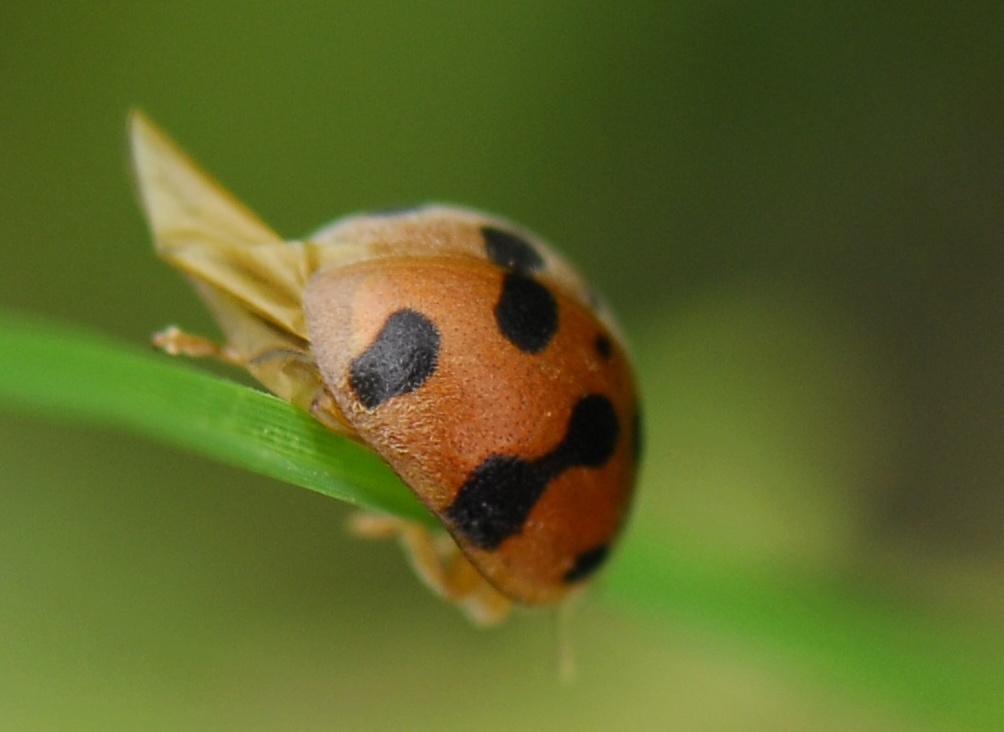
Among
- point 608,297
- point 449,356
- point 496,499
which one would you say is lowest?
point 608,297

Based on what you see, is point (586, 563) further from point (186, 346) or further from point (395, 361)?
point (186, 346)

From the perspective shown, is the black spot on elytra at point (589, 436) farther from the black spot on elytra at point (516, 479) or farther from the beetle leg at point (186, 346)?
the beetle leg at point (186, 346)

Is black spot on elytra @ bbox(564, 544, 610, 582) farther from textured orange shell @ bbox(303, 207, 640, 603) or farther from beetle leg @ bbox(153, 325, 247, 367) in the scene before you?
beetle leg @ bbox(153, 325, 247, 367)

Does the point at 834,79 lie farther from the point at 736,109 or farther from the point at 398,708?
the point at 398,708

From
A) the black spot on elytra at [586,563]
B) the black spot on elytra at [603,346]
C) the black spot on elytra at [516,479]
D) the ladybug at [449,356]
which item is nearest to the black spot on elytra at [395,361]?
the ladybug at [449,356]

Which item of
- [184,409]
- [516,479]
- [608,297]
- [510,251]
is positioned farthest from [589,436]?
[608,297]

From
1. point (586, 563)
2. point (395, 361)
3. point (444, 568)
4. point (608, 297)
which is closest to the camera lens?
point (395, 361)

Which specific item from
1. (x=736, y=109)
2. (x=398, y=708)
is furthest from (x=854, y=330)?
(x=398, y=708)
